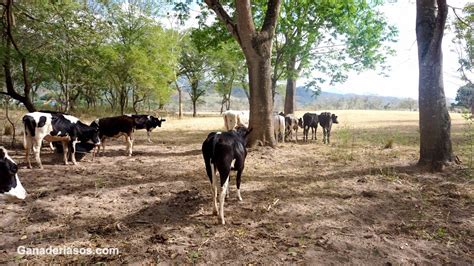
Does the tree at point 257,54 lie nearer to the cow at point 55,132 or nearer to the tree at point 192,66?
the cow at point 55,132

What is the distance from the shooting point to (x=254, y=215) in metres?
5.16

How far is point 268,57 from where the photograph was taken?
35.4 feet

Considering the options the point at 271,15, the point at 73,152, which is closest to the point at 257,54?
the point at 271,15

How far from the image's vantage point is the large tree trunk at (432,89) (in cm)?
753

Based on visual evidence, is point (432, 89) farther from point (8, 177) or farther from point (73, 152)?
point (73, 152)

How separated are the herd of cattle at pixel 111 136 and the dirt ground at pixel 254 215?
1.83ft

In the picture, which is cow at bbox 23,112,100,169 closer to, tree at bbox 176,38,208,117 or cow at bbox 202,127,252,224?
cow at bbox 202,127,252,224

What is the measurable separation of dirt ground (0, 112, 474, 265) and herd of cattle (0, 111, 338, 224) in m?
0.56

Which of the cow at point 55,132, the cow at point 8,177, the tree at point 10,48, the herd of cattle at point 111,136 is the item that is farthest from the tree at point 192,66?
the cow at point 8,177

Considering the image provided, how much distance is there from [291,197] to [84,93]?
152 feet

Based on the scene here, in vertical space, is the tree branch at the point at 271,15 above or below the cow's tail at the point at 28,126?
above

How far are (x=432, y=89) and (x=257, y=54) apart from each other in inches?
211

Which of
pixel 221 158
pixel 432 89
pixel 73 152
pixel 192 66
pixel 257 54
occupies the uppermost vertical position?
pixel 192 66

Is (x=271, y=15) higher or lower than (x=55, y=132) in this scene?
higher
